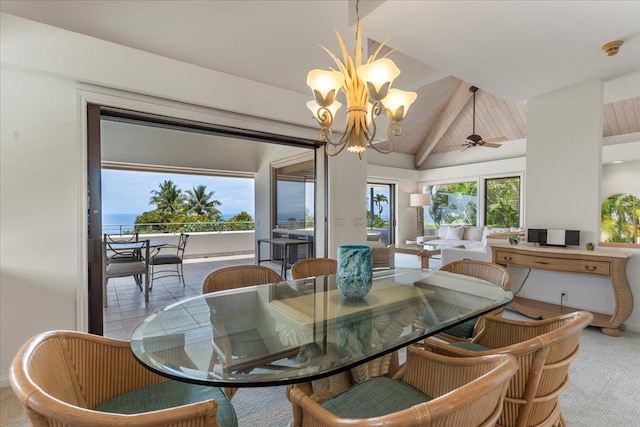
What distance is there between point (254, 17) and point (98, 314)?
9.50 ft

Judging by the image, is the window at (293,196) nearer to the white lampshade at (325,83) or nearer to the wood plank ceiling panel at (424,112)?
the wood plank ceiling panel at (424,112)

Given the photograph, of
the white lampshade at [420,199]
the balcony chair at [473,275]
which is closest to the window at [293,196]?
the balcony chair at [473,275]

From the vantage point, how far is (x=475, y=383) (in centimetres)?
73

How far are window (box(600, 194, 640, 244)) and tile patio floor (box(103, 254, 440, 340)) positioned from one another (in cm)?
394

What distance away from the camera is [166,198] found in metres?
8.66

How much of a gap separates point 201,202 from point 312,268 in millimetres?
7503

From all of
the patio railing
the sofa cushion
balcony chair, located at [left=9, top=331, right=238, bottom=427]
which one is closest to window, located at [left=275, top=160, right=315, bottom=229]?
the patio railing

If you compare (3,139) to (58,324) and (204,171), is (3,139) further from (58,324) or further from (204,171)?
(204,171)

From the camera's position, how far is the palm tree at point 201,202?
29.7 feet

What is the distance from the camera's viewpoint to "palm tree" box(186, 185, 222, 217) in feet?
29.7

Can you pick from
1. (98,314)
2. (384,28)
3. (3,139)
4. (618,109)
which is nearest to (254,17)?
(384,28)

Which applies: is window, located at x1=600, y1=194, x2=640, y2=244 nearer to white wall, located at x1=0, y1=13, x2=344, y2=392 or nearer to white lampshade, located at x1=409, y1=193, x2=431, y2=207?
white lampshade, located at x1=409, y1=193, x2=431, y2=207

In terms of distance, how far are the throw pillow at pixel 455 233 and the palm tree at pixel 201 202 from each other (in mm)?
7041

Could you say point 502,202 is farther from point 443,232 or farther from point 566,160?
point 566,160
